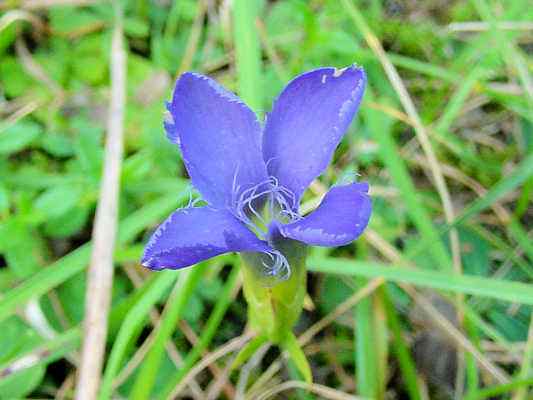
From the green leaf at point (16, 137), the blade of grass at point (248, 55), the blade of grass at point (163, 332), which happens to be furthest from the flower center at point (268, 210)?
the green leaf at point (16, 137)

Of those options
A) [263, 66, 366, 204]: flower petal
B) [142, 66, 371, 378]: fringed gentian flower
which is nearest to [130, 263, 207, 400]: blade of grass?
[142, 66, 371, 378]: fringed gentian flower

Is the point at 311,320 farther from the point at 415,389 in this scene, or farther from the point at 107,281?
the point at 107,281

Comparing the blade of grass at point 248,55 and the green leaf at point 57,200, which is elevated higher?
the blade of grass at point 248,55

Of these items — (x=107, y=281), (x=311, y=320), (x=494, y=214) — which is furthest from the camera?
(x=494, y=214)

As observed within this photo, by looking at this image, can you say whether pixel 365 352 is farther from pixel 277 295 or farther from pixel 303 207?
pixel 277 295

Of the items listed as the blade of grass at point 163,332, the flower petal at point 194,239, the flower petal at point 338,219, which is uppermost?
the flower petal at point 338,219

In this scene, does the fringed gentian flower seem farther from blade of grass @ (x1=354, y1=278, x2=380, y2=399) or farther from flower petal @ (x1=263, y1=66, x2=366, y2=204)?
blade of grass @ (x1=354, y1=278, x2=380, y2=399)

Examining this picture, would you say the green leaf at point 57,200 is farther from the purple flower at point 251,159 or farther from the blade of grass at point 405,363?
the blade of grass at point 405,363

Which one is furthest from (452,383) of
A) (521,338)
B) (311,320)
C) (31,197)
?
(31,197)
